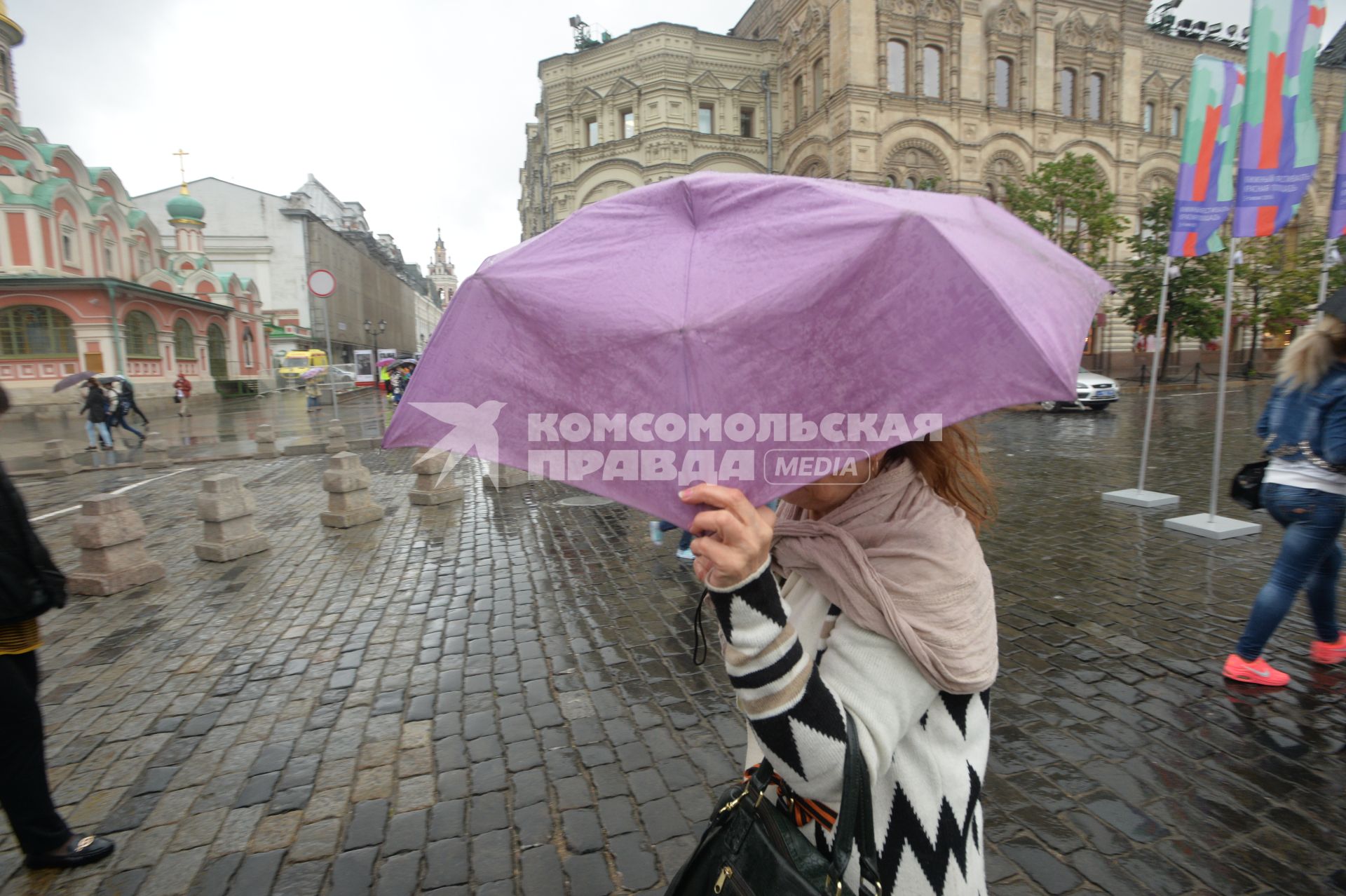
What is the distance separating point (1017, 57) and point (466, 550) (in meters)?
41.7

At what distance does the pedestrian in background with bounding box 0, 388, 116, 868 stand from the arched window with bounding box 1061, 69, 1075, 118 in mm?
46221

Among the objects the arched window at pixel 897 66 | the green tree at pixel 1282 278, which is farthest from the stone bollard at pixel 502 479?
the arched window at pixel 897 66

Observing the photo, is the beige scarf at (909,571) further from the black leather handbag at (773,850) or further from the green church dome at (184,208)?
the green church dome at (184,208)

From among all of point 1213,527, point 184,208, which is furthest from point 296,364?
point 1213,527

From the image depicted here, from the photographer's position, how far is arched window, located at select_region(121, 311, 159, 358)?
2895 cm

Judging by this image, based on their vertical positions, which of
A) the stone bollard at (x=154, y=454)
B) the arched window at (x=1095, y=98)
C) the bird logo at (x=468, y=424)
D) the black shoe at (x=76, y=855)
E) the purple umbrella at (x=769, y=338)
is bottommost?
the black shoe at (x=76, y=855)

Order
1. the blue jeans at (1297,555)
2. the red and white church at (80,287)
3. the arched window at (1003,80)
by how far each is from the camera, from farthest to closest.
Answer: the arched window at (1003,80) → the red and white church at (80,287) → the blue jeans at (1297,555)

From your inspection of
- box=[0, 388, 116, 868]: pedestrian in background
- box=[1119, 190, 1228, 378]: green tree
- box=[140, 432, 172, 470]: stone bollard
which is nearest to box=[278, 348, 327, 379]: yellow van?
box=[140, 432, 172, 470]: stone bollard

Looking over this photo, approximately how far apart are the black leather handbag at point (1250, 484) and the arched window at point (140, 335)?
35865 millimetres

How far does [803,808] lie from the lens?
1.34 m

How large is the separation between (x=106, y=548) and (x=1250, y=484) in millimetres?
9023

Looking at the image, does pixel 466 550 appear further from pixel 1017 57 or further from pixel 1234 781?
pixel 1017 57

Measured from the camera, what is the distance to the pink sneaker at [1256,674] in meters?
3.91

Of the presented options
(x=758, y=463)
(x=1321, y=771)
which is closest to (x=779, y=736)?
(x=758, y=463)
